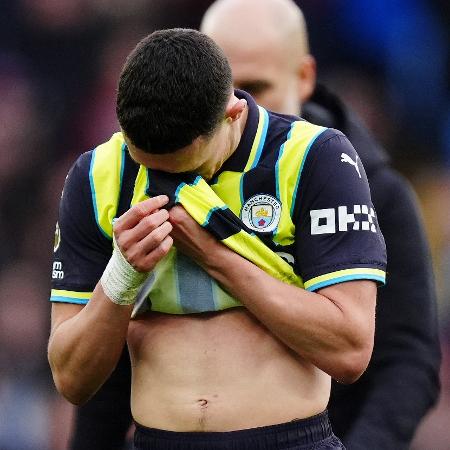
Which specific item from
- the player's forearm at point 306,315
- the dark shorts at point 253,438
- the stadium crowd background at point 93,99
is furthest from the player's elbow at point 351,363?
the stadium crowd background at point 93,99

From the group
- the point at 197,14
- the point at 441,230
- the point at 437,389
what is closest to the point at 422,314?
the point at 437,389

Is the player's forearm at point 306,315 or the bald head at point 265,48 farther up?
the bald head at point 265,48

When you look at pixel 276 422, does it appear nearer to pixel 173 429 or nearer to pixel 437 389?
pixel 173 429

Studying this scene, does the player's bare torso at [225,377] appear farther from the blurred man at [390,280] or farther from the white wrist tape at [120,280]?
the blurred man at [390,280]

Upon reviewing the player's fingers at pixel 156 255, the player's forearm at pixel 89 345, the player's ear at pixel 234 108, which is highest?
the player's ear at pixel 234 108

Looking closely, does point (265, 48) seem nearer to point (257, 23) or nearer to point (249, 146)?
point (257, 23)

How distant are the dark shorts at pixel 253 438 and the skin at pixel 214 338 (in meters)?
0.01

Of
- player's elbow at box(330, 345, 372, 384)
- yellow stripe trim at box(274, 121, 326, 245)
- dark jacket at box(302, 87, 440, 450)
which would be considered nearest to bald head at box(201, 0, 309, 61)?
dark jacket at box(302, 87, 440, 450)

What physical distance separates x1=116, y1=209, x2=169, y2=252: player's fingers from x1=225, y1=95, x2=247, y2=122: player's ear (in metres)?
0.22

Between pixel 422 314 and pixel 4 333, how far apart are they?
2521mm

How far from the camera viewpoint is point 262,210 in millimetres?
2178

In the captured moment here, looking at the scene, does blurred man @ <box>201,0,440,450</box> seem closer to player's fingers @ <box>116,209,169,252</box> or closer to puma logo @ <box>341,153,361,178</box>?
puma logo @ <box>341,153,361,178</box>

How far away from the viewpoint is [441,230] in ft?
17.8

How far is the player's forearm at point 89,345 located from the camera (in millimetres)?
2170
